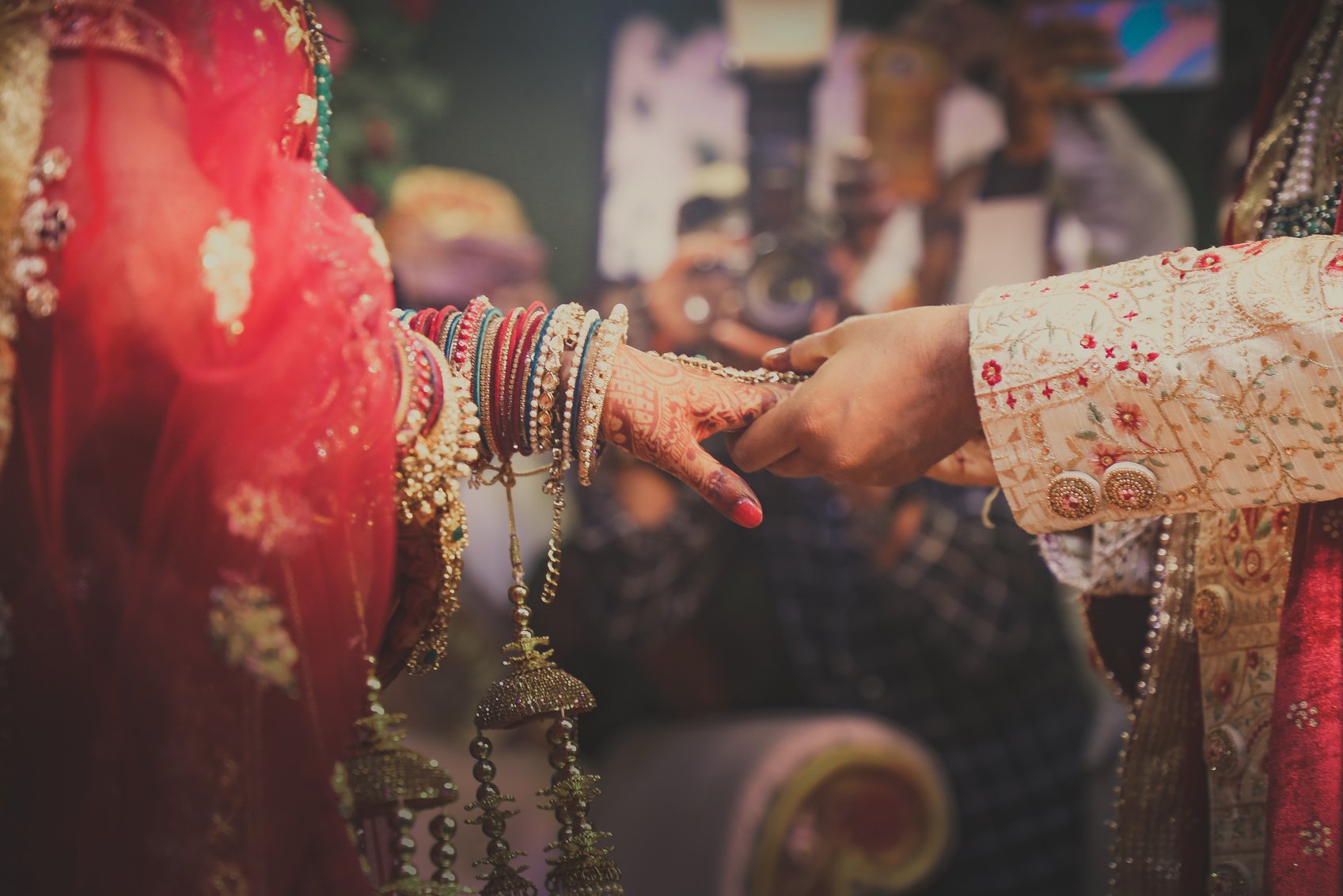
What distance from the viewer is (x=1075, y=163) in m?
3.12

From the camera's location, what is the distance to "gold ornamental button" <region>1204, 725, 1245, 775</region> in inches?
37.5

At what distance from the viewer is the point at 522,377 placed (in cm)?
96

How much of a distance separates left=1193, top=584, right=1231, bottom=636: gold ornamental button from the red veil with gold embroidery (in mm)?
723

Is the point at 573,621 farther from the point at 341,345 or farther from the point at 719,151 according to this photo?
the point at 341,345

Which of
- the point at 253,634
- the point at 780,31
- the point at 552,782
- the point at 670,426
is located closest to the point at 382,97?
the point at 780,31

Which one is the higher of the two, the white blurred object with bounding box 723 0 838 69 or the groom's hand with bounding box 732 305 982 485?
the white blurred object with bounding box 723 0 838 69

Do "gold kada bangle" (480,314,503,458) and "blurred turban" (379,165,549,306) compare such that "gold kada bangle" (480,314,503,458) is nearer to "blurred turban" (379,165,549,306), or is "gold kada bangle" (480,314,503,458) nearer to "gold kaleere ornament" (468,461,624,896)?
"gold kaleere ornament" (468,461,624,896)

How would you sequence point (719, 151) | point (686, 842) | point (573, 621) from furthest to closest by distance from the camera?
point (719, 151)
point (573, 621)
point (686, 842)

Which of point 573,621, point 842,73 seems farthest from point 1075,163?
point 573,621

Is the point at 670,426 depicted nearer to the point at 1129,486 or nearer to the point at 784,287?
the point at 1129,486

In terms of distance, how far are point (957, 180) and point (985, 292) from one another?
231 cm

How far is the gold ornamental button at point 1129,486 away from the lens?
2.92 feet

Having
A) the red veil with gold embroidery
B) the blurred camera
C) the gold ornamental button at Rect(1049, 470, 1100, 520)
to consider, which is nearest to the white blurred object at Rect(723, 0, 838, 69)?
the blurred camera

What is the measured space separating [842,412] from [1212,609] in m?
0.36
